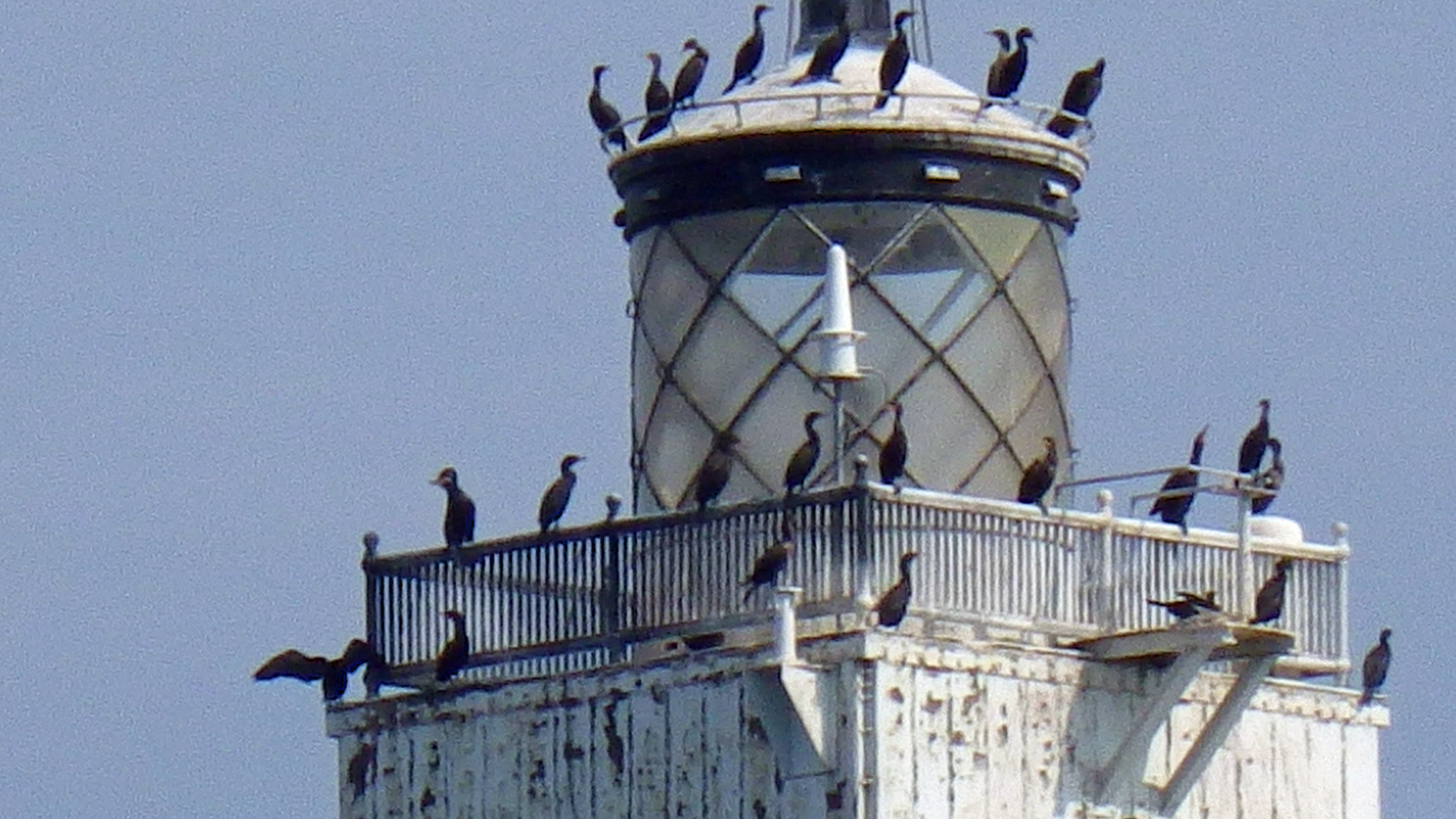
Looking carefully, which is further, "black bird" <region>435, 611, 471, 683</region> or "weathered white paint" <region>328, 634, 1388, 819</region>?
"black bird" <region>435, 611, 471, 683</region>

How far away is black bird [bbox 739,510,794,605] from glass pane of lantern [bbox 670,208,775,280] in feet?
5.94

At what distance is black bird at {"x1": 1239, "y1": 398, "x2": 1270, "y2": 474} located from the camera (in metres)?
41.3

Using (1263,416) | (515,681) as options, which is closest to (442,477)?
(515,681)

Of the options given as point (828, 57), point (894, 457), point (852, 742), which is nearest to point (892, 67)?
point (828, 57)

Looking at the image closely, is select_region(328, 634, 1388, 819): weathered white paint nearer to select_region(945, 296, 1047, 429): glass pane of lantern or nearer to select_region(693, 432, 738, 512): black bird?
select_region(693, 432, 738, 512): black bird

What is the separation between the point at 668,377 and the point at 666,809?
2466mm

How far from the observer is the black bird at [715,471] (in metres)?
40.1

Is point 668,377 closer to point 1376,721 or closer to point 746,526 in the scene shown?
point 746,526

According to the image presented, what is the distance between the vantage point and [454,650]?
134ft

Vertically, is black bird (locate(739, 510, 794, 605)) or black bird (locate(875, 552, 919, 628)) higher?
black bird (locate(739, 510, 794, 605))

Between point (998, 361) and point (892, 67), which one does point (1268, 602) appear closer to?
point (998, 361)

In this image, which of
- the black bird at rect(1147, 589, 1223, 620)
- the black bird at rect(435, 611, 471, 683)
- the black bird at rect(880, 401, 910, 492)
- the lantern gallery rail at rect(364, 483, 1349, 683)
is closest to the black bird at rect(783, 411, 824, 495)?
the lantern gallery rail at rect(364, 483, 1349, 683)

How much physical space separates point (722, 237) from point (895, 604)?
8.98 feet

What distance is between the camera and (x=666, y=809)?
131 feet
